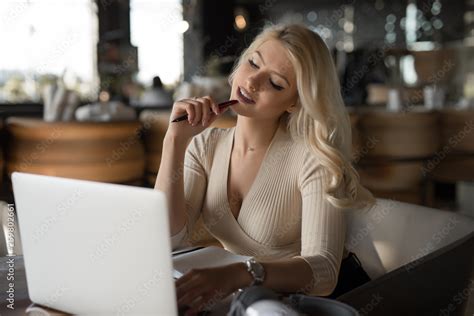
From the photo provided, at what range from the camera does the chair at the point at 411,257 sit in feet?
3.25

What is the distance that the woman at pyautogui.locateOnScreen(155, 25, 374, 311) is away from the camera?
1.31 m

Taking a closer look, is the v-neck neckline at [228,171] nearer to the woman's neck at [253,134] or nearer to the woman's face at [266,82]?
the woman's neck at [253,134]

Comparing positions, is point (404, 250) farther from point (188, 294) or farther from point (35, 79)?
point (35, 79)

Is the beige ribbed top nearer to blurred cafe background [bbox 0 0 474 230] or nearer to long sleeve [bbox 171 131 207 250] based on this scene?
long sleeve [bbox 171 131 207 250]

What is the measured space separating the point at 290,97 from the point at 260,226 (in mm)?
326

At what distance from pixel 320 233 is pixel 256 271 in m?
0.28

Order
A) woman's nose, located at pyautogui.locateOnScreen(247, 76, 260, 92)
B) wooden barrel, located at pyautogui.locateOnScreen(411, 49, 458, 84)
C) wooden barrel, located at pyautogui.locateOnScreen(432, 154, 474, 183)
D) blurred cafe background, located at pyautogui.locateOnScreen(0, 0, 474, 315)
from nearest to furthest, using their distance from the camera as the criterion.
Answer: woman's nose, located at pyautogui.locateOnScreen(247, 76, 260, 92), blurred cafe background, located at pyautogui.locateOnScreen(0, 0, 474, 315), wooden barrel, located at pyautogui.locateOnScreen(432, 154, 474, 183), wooden barrel, located at pyautogui.locateOnScreen(411, 49, 458, 84)

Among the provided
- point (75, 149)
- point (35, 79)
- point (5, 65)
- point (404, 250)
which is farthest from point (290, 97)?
point (5, 65)

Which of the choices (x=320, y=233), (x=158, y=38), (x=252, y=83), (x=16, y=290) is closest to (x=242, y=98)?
(x=252, y=83)

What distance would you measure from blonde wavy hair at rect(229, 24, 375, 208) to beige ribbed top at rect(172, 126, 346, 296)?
0.13 ft

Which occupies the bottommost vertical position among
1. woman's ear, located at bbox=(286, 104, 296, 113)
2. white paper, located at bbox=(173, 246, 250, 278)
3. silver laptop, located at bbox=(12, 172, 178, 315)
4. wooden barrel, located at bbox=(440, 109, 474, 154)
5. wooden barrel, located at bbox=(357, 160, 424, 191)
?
wooden barrel, located at bbox=(357, 160, 424, 191)

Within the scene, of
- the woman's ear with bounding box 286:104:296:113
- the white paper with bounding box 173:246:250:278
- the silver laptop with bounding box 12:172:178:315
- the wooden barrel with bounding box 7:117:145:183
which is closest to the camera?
the silver laptop with bounding box 12:172:178:315

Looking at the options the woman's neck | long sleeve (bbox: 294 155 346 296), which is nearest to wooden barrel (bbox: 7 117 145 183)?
the woman's neck

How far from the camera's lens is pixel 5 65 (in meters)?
6.12
